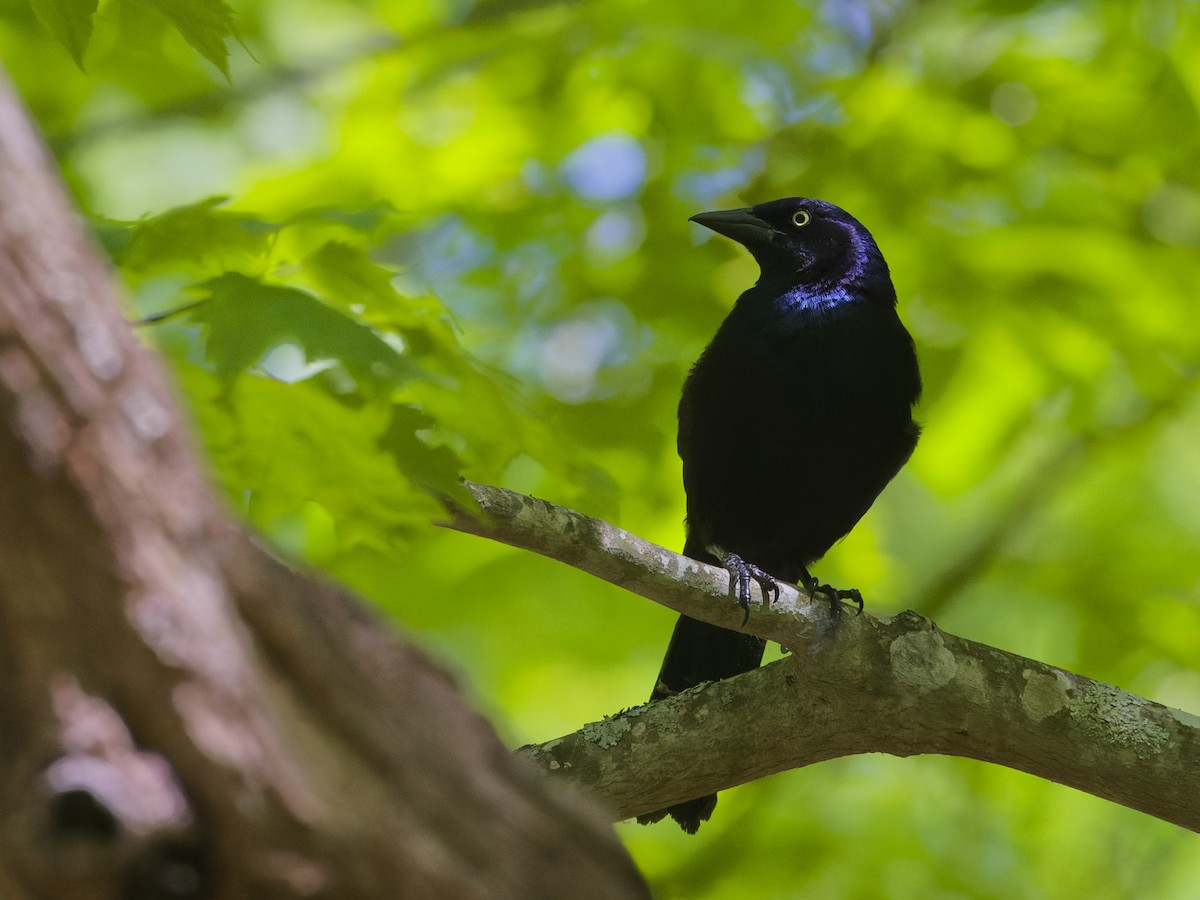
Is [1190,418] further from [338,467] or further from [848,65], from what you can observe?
[338,467]

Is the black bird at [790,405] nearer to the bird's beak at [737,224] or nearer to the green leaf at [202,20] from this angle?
the bird's beak at [737,224]

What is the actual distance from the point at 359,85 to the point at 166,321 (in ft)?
10.7

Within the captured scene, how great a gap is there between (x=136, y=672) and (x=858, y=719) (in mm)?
2314

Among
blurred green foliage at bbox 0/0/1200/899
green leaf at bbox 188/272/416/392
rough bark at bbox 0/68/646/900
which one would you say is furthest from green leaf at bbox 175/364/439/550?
blurred green foliage at bbox 0/0/1200/899

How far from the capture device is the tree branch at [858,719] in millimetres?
3076

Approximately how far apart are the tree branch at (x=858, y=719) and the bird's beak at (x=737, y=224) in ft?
6.16

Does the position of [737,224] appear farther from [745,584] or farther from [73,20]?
[73,20]

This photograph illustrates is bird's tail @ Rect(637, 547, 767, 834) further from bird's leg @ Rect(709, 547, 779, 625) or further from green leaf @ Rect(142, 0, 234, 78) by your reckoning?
green leaf @ Rect(142, 0, 234, 78)

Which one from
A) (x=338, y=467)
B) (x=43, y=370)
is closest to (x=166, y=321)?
(x=338, y=467)

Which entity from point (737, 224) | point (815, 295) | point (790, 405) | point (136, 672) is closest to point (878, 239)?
point (815, 295)

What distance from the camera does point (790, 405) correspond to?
174 inches

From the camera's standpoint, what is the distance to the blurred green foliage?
14.5ft

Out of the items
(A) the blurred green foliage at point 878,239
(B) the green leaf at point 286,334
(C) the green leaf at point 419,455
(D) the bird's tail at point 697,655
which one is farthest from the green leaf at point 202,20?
(D) the bird's tail at point 697,655

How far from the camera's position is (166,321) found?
224cm
